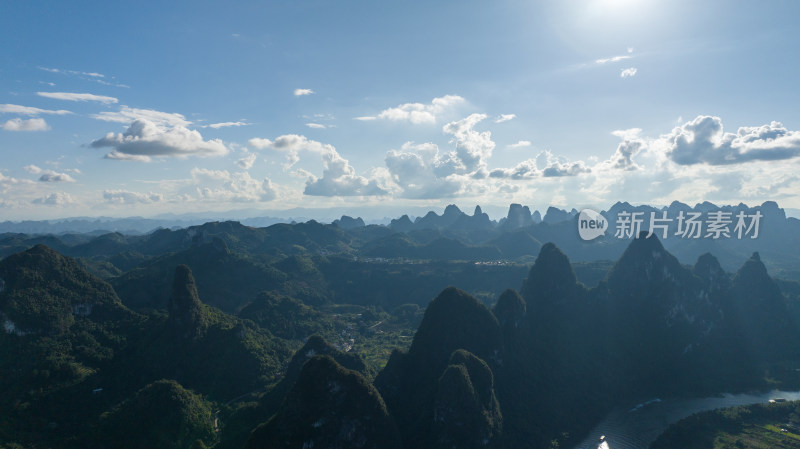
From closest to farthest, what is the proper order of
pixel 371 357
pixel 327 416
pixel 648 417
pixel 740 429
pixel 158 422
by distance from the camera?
pixel 327 416
pixel 158 422
pixel 740 429
pixel 648 417
pixel 371 357

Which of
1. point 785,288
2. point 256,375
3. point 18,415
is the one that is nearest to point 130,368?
point 18,415

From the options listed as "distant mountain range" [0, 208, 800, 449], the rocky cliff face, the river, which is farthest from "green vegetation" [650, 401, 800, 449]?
the rocky cliff face

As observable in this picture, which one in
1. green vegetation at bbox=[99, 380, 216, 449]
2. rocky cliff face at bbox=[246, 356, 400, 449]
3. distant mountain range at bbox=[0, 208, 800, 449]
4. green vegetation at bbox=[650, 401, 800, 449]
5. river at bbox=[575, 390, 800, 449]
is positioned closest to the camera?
rocky cliff face at bbox=[246, 356, 400, 449]

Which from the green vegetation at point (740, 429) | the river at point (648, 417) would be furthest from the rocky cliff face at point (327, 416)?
the green vegetation at point (740, 429)

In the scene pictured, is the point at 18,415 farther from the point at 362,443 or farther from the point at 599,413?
the point at 599,413

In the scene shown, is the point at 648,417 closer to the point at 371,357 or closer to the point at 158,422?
Answer: the point at 371,357

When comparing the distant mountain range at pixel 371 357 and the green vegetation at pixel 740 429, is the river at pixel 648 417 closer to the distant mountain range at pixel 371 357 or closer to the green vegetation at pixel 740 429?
the distant mountain range at pixel 371 357

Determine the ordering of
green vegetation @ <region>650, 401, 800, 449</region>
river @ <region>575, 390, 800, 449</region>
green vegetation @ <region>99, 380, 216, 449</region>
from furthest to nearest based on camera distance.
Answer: river @ <region>575, 390, 800, 449</region>
green vegetation @ <region>650, 401, 800, 449</region>
green vegetation @ <region>99, 380, 216, 449</region>

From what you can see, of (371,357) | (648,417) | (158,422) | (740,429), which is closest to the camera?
(158,422)

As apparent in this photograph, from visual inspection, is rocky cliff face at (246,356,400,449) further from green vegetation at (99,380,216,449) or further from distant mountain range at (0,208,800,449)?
green vegetation at (99,380,216,449)

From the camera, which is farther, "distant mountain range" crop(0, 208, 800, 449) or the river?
the river

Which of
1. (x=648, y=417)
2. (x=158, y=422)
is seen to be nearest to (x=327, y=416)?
(x=158, y=422)
